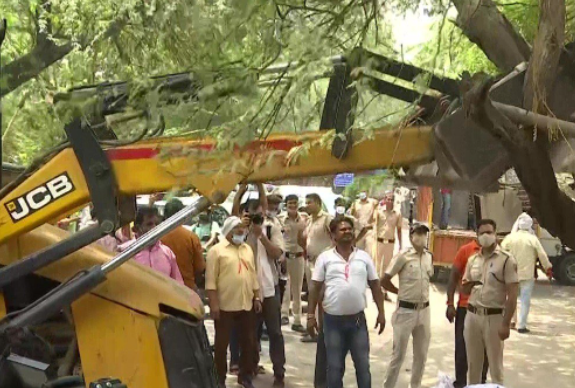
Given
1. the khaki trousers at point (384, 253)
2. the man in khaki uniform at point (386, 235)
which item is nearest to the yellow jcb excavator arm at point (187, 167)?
the man in khaki uniform at point (386, 235)

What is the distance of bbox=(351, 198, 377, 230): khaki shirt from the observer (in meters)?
15.6

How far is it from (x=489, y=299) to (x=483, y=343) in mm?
453

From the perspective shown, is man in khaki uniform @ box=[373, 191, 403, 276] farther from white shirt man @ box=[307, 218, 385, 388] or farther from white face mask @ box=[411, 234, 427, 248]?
white shirt man @ box=[307, 218, 385, 388]

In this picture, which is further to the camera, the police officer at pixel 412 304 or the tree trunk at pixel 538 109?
the police officer at pixel 412 304

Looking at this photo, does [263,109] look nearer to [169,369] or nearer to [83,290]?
[83,290]

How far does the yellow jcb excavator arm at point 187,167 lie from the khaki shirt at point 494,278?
3.96 m

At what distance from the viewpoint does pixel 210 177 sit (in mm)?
3807

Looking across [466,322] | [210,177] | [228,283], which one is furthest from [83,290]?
[466,322]

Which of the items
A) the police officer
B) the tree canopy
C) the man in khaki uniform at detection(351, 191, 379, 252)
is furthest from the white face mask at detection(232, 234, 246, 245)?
the man in khaki uniform at detection(351, 191, 379, 252)

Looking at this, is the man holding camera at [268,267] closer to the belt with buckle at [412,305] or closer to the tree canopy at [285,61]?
the belt with buckle at [412,305]

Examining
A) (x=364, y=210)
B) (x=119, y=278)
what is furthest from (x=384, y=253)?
(x=119, y=278)

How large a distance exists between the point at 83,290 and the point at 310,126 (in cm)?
130

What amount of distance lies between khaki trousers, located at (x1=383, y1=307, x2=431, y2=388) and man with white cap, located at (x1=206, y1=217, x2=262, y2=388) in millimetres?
1384

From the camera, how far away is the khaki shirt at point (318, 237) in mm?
11016
